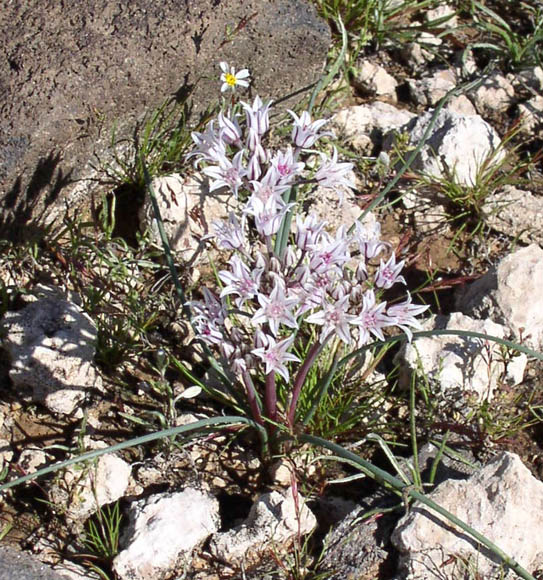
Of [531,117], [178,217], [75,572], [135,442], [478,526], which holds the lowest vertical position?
[478,526]

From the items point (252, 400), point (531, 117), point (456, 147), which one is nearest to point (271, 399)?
point (252, 400)

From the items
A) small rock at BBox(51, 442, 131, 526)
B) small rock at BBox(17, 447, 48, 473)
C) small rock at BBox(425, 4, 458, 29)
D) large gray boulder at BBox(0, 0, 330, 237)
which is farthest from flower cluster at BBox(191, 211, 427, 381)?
small rock at BBox(425, 4, 458, 29)

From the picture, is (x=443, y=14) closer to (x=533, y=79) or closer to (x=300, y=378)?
(x=533, y=79)

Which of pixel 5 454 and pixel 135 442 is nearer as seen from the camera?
pixel 135 442

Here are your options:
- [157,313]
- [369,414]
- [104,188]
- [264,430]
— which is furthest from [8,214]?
[369,414]

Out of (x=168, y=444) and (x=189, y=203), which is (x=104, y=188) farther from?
(x=168, y=444)

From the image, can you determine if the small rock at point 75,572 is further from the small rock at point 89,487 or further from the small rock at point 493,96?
the small rock at point 493,96

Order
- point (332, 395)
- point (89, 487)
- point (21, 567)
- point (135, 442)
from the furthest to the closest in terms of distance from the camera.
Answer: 1. point (332, 395)
2. point (89, 487)
3. point (21, 567)
4. point (135, 442)

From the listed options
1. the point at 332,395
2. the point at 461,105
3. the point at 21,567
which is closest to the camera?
the point at 21,567
